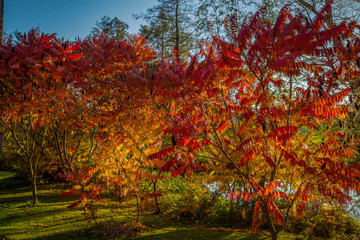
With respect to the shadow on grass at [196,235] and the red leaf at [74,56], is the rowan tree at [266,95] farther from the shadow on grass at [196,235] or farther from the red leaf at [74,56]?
the red leaf at [74,56]

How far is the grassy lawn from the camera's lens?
18.1ft

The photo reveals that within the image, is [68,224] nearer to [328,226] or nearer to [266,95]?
[266,95]

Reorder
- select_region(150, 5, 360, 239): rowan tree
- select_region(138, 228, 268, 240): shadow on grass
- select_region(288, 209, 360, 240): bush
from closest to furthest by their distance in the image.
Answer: select_region(150, 5, 360, 239): rowan tree
select_region(138, 228, 268, 240): shadow on grass
select_region(288, 209, 360, 240): bush

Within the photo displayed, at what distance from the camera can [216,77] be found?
391 cm

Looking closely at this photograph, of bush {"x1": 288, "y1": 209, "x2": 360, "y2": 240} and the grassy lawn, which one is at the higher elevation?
the grassy lawn

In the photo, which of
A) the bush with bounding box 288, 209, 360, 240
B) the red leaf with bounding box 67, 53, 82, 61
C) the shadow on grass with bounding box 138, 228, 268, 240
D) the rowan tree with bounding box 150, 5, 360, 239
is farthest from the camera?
the bush with bounding box 288, 209, 360, 240

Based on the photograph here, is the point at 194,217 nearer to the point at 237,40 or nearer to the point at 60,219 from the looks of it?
the point at 60,219

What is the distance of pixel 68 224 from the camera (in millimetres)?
6273

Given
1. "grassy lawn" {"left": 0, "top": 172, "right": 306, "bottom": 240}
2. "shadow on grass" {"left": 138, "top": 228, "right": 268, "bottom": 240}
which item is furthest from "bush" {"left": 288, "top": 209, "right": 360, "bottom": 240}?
"shadow on grass" {"left": 138, "top": 228, "right": 268, "bottom": 240}

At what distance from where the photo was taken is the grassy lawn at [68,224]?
217 inches

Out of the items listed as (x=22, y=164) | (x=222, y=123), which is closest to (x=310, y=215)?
(x=222, y=123)

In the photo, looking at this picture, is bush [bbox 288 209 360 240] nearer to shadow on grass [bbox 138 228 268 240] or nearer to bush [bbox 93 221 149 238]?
shadow on grass [bbox 138 228 268 240]

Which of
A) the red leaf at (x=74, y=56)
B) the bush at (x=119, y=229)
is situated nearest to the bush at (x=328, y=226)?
the bush at (x=119, y=229)

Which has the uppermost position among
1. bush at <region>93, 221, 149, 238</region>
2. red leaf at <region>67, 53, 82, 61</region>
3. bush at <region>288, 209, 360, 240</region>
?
red leaf at <region>67, 53, 82, 61</region>
